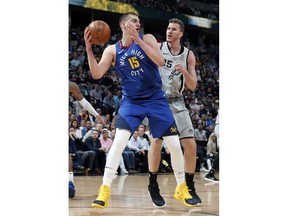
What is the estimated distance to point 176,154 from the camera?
525 cm

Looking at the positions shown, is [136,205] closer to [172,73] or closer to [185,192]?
[185,192]

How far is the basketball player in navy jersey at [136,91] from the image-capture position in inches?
191

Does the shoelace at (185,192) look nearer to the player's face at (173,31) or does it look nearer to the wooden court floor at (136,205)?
the wooden court floor at (136,205)

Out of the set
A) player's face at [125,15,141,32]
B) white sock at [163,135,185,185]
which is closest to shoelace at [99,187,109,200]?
white sock at [163,135,185,185]

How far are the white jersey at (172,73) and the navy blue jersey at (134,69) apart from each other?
662mm

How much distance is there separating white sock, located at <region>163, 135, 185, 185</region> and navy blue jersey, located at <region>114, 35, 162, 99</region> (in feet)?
1.52

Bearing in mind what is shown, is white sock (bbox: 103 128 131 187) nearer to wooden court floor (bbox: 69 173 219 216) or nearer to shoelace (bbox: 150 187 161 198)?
wooden court floor (bbox: 69 173 219 216)

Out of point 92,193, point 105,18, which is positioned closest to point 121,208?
point 92,193

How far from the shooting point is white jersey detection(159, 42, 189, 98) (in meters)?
5.76

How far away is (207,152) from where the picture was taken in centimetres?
1311

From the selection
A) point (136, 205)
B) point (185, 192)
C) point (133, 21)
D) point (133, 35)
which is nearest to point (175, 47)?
point (133, 21)

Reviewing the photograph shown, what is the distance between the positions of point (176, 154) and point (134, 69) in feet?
2.97
